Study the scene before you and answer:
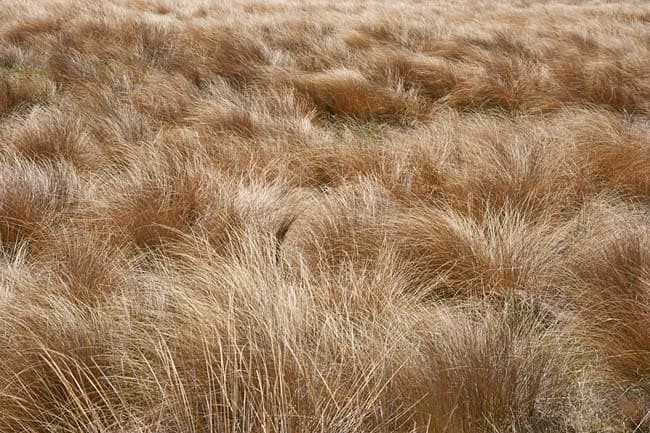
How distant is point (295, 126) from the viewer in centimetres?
378

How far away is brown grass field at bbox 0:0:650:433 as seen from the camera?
129 centimetres

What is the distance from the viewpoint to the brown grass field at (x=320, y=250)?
1288 millimetres

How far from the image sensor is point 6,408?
126 centimetres

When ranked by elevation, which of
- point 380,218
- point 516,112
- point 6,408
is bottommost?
point 516,112

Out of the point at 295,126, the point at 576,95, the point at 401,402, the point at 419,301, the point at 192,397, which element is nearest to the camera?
the point at 192,397

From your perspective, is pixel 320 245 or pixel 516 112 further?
pixel 516 112

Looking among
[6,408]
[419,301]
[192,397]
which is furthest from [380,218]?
[6,408]

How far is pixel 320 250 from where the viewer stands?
208cm

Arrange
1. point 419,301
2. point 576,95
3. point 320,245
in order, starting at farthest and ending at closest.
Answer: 1. point 576,95
2. point 320,245
3. point 419,301

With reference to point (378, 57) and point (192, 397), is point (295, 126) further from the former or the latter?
point (192, 397)

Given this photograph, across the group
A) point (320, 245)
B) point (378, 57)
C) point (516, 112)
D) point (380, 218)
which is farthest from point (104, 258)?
point (378, 57)

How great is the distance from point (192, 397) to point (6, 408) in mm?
481

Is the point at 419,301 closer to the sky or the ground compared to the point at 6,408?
closer to the ground

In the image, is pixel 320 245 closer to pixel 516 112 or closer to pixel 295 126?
pixel 295 126
